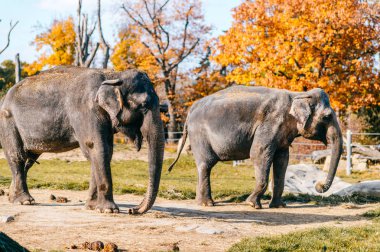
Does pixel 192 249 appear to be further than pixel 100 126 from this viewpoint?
No

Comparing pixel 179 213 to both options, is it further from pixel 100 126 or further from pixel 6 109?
pixel 6 109

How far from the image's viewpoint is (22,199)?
1070 centimetres

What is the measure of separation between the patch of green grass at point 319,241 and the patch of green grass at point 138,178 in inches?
194

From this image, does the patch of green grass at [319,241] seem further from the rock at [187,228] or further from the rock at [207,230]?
the rock at [187,228]

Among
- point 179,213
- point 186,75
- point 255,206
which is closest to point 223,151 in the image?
point 255,206

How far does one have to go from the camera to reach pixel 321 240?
25.2ft

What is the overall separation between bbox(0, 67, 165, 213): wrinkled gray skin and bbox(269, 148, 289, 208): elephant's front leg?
3341 mm

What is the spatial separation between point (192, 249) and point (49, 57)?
42.3 m

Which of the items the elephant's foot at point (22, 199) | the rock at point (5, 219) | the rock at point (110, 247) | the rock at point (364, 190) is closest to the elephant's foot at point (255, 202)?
the rock at point (364, 190)

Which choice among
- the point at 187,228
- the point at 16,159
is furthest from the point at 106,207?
the point at 16,159

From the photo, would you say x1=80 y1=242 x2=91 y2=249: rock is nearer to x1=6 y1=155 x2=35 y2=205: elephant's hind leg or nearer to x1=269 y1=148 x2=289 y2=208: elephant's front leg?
x1=6 y1=155 x2=35 y2=205: elephant's hind leg

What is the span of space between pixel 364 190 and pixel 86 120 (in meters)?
6.85

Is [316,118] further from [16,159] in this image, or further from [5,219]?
[5,219]

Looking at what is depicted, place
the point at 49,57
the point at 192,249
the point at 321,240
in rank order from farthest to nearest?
the point at 49,57 → the point at 321,240 → the point at 192,249
